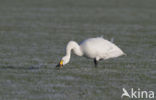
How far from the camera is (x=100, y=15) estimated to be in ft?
84.8

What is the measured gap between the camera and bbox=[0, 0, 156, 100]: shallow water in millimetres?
10406

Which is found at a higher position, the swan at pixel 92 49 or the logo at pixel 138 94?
the swan at pixel 92 49

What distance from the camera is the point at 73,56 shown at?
15.1 meters

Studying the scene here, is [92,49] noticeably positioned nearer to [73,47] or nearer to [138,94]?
[73,47]

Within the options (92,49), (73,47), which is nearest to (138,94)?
(92,49)

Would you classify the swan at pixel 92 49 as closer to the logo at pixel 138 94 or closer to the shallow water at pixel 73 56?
the shallow water at pixel 73 56

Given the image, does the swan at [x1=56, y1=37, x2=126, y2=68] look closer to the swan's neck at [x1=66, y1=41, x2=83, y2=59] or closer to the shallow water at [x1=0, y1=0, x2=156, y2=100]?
the swan's neck at [x1=66, y1=41, x2=83, y2=59]

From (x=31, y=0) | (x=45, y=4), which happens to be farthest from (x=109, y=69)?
(x=31, y=0)

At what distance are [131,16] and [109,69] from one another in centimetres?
1283

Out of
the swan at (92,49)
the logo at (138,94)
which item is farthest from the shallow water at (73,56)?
the swan at (92,49)

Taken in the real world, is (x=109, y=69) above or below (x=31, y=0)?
below

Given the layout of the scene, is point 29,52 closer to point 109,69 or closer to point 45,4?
point 109,69

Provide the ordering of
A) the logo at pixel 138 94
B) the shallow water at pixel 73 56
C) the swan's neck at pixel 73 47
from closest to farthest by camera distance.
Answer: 1. the logo at pixel 138 94
2. the shallow water at pixel 73 56
3. the swan's neck at pixel 73 47

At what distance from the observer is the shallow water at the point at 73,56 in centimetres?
1041
